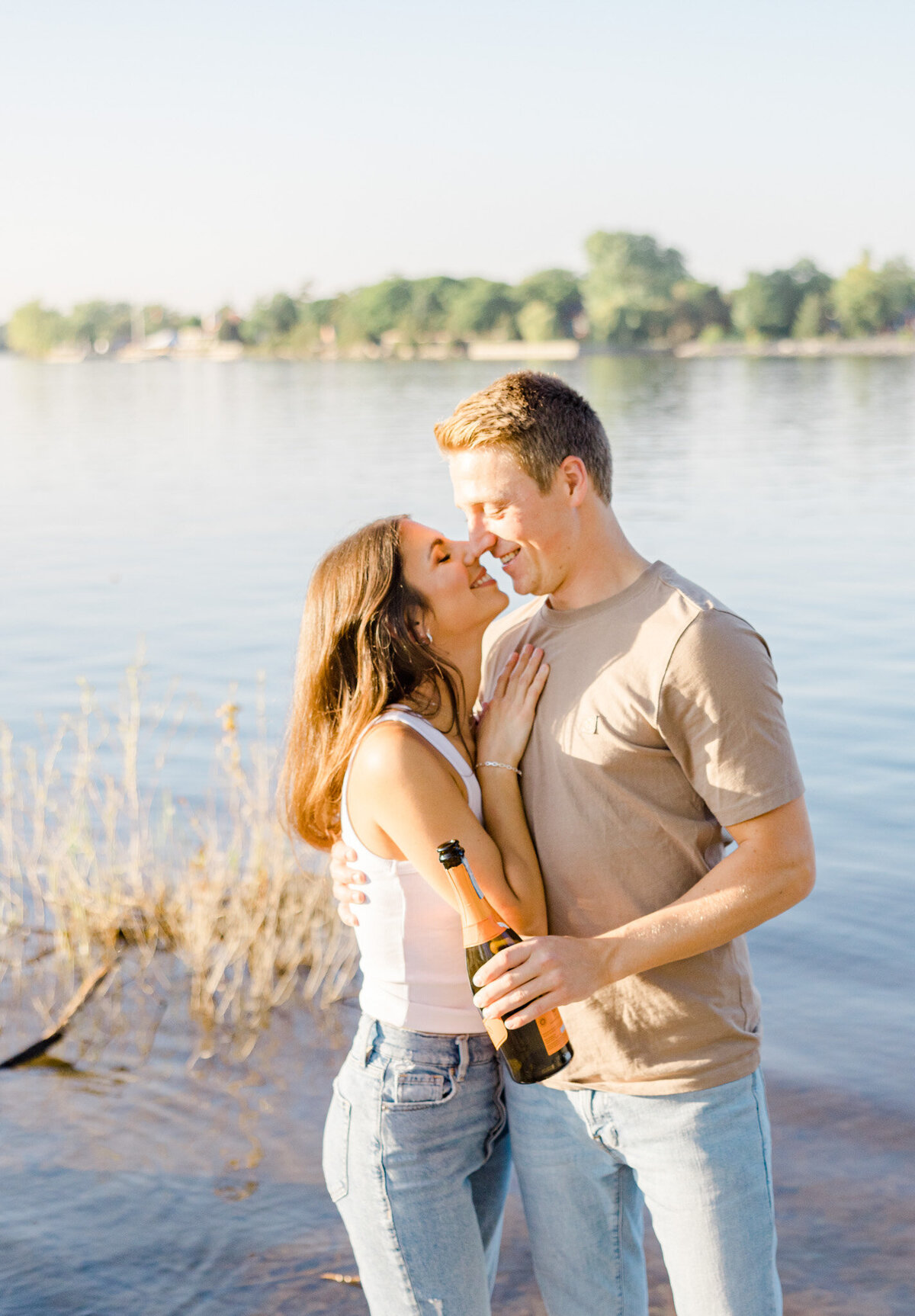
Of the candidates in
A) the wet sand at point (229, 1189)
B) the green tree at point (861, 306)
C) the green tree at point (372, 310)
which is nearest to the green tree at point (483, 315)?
the green tree at point (372, 310)

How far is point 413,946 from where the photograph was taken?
2.94m

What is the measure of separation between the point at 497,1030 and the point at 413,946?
312mm

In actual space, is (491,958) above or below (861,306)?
below

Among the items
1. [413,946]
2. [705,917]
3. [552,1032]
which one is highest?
[705,917]

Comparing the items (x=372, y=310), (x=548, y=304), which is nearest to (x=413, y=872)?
(x=548, y=304)

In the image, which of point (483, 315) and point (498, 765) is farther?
point (483, 315)

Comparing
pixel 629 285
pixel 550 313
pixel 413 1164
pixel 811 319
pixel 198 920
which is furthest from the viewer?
pixel 629 285

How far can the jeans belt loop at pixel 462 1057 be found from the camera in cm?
291

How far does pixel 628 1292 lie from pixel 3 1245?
2.86 meters

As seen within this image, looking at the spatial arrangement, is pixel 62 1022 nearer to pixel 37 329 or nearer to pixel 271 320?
pixel 271 320

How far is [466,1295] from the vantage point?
292 centimetres

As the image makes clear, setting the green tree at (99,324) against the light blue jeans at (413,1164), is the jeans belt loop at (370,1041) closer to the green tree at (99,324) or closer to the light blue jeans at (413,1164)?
the light blue jeans at (413,1164)

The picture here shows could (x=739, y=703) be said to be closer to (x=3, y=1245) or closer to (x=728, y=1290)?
(x=728, y=1290)

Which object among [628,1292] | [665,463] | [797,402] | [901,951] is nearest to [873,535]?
[665,463]
